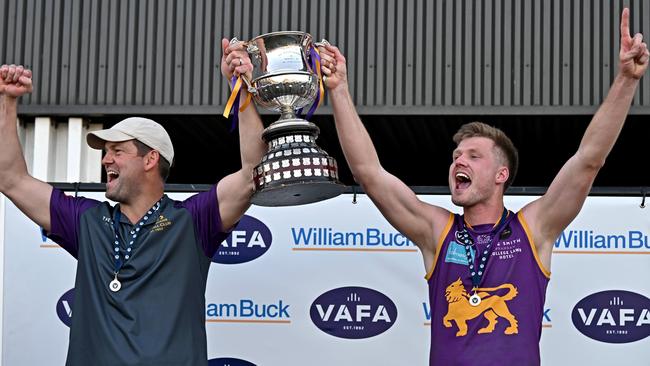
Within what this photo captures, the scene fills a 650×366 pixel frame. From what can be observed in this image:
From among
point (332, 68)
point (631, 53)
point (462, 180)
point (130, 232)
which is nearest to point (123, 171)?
point (130, 232)

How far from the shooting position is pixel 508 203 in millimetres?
5145

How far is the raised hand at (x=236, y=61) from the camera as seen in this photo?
393 centimetres

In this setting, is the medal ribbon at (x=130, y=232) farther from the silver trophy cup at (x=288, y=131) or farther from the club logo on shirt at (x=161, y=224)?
the silver trophy cup at (x=288, y=131)

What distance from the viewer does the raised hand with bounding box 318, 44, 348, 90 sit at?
4.06 meters

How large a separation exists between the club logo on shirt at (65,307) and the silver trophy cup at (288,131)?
1654 mm

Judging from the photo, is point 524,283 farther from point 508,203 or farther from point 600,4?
point 600,4

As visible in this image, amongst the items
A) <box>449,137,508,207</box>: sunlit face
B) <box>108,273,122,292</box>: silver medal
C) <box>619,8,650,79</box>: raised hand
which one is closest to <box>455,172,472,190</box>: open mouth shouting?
<box>449,137,508,207</box>: sunlit face

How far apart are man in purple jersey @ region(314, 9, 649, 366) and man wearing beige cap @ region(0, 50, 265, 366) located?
561mm

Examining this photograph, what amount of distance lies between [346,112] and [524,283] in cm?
99

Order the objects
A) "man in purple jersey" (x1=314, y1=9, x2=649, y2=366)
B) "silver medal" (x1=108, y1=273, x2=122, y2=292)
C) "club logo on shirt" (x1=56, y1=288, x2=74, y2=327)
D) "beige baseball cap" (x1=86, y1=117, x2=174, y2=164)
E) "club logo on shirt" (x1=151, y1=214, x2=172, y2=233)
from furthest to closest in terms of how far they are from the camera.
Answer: "club logo on shirt" (x1=56, y1=288, x2=74, y2=327)
"beige baseball cap" (x1=86, y1=117, x2=174, y2=164)
"club logo on shirt" (x1=151, y1=214, x2=172, y2=233)
"silver medal" (x1=108, y1=273, x2=122, y2=292)
"man in purple jersey" (x1=314, y1=9, x2=649, y2=366)

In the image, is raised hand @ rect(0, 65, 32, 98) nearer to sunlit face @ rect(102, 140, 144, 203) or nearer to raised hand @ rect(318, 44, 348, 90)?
sunlit face @ rect(102, 140, 144, 203)

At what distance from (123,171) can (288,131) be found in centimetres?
72

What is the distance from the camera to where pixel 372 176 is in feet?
13.5

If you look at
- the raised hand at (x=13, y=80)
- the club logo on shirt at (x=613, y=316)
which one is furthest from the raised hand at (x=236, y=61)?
the club logo on shirt at (x=613, y=316)
